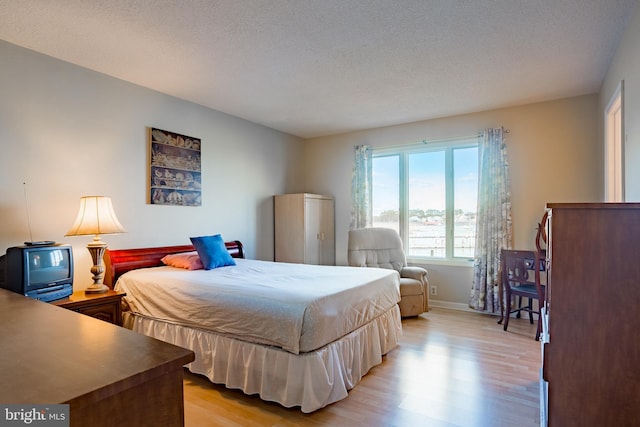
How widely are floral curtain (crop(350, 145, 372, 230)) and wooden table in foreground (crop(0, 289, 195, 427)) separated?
4458 mm

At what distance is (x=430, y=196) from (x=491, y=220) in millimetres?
894

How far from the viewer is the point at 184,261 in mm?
3484

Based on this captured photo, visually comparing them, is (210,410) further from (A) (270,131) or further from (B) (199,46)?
(A) (270,131)

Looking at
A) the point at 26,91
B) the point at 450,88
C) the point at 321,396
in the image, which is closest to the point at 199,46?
the point at 26,91

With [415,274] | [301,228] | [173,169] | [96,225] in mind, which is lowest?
[415,274]

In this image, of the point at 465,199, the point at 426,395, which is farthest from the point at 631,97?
the point at 426,395

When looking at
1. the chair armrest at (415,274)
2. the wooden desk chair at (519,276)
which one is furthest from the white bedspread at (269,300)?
the wooden desk chair at (519,276)

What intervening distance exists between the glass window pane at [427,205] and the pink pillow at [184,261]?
307 cm

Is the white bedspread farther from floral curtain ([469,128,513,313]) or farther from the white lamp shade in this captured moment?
floral curtain ([469,128,513,313])

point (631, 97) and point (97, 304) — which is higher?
point (631, 97)

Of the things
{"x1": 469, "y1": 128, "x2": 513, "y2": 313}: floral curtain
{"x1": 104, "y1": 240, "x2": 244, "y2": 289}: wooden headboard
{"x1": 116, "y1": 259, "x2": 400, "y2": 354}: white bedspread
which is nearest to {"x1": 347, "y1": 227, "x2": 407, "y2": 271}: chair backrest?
{"x1": 469, "y1": 128, "x2": 513, "y2": 313}: floral curtain

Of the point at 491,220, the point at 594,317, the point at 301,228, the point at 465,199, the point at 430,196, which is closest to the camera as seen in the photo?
the point at 594,317

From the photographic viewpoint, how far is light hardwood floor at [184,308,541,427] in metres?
2.13

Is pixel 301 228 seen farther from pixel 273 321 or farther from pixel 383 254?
pixel 273 321
